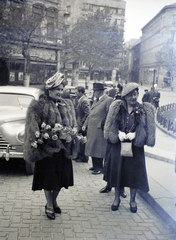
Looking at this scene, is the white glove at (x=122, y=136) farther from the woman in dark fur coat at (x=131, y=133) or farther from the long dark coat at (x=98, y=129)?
the long dark coat at (x=98, y=129)

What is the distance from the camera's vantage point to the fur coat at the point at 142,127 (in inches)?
148

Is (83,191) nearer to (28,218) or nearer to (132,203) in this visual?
(132,203)

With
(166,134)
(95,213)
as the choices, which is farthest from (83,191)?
(166,134)

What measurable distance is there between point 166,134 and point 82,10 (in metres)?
6.02

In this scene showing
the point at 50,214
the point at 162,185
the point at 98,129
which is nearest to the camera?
the point at 50,214

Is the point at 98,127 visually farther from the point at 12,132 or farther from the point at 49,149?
the point at 49,149

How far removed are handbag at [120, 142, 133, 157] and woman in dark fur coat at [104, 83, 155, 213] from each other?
14mm

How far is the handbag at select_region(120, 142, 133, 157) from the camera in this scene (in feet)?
12.1

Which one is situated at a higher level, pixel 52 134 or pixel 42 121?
pixel 42 121

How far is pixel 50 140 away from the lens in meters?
3.36

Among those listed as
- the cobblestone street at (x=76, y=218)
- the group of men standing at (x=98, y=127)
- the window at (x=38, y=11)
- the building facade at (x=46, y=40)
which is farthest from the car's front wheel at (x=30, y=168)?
the window at (x=38, y=11)

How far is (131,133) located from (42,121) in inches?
48.3

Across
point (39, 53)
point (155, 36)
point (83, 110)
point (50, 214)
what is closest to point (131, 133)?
point (50, 214)

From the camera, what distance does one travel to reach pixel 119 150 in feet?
12.8
